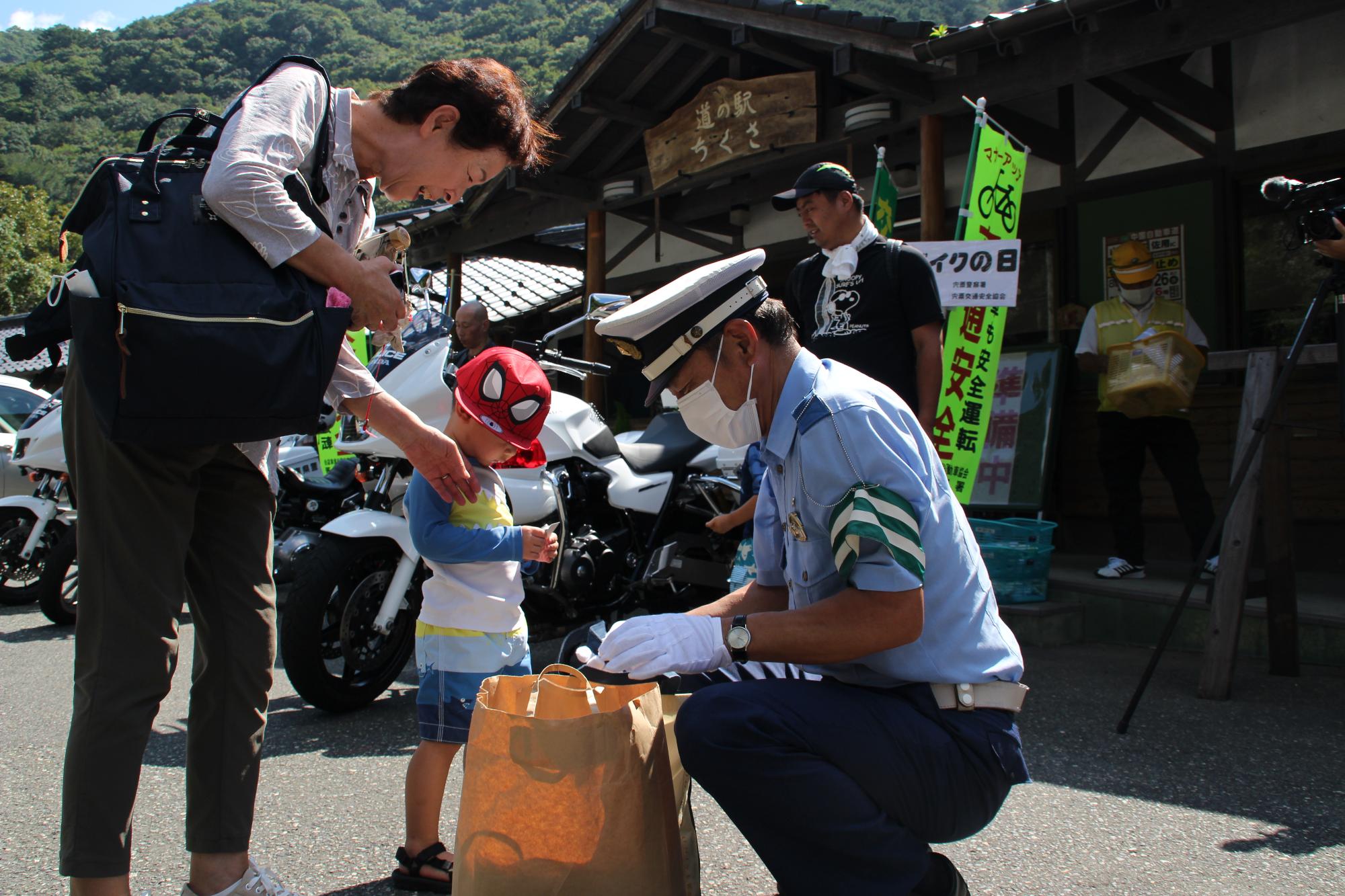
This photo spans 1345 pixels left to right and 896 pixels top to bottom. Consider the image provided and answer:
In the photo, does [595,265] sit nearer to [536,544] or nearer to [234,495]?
[536,544]

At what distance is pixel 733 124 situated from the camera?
25.2ft

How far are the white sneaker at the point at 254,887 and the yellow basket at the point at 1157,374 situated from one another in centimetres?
504

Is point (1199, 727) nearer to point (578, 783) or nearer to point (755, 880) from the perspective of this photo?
point (755, 880)

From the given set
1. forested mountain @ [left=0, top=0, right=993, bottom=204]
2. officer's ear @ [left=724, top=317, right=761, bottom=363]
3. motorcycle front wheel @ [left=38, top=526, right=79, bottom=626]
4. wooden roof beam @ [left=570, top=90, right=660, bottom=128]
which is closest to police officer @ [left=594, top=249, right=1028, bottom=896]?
officer's ear @ [left=724, top=317, right=761, bottom=363]

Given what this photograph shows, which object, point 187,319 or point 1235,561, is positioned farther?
point 1235,561

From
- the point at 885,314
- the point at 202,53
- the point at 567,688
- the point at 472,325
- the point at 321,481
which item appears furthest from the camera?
the point at 202,53

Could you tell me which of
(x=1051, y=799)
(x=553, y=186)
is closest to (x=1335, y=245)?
(x=1051, y=799)

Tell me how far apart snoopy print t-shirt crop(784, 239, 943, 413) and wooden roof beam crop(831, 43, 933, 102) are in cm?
262

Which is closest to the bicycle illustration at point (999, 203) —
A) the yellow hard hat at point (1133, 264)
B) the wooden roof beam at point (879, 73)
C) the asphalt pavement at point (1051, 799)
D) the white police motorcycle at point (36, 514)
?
the yellow hard hat at point (1133, 264)

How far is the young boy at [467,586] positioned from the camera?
8.05 feet

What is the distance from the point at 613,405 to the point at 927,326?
25.7ft

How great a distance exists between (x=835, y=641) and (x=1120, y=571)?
461cm

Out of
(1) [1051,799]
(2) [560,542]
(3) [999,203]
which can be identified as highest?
(3) [999,203]

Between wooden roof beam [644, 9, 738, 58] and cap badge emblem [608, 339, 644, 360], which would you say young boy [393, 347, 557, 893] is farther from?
wooden roof beam [644, 9, 738, 58]
